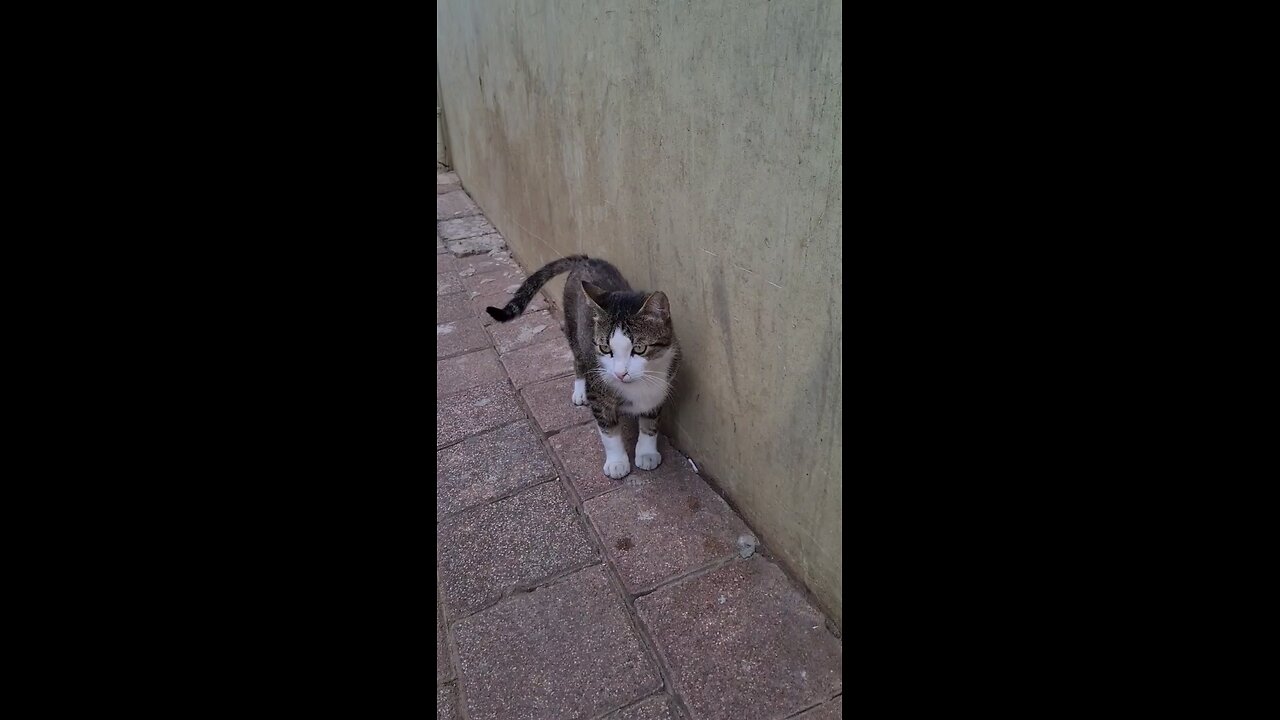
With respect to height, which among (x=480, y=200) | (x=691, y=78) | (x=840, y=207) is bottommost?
(x=480, y=200)

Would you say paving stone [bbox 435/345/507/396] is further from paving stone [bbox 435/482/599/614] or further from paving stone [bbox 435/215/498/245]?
paving stone [bbox 435/215/498/245]

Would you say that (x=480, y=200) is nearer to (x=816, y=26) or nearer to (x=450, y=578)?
(x=450, y=578)

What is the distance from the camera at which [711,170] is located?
184 centimetres

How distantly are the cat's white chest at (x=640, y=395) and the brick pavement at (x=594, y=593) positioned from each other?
23cm

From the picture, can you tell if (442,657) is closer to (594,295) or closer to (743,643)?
(743,643)

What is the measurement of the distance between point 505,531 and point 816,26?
63.5 inches

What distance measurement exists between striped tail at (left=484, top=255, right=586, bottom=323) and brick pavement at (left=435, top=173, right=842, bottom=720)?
0.46 metres

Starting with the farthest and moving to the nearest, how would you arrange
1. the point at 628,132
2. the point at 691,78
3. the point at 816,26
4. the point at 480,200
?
the point at 480,200 → the point at 628,132 → the point at 691,78 → the point at 816,26

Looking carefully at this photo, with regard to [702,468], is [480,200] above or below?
above

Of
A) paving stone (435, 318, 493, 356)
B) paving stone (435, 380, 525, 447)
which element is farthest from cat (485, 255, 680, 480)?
paving stone (435, 318, 493, 356)

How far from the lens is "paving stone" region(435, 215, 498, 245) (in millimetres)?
4875

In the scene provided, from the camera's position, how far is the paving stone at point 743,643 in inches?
62.9

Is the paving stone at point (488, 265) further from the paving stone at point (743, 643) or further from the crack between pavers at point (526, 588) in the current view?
the paving stone at point (743, 643)

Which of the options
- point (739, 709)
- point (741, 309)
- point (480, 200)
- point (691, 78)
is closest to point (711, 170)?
point (691, 78)
